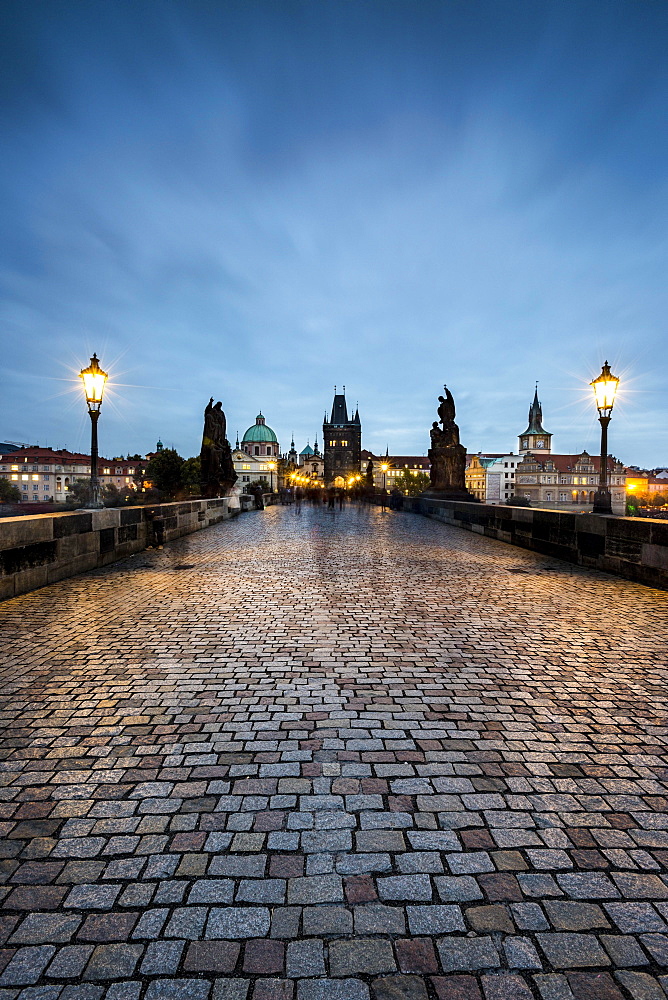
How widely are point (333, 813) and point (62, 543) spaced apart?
7.06 m

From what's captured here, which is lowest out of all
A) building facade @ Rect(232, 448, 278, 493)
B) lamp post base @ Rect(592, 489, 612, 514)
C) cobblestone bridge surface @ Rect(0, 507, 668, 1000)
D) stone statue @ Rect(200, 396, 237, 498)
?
cobblestone bridge surface @ Rect(0, 507, 668, 1000)

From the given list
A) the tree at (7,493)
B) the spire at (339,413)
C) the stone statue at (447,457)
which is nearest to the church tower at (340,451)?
the spire at (339,413)

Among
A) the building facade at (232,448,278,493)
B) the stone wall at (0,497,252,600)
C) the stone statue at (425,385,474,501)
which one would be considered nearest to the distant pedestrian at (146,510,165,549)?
the stone wall at (0,497,252,600)

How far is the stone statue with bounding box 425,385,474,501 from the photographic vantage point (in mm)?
23844

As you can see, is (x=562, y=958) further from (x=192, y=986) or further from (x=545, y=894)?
(x=192, y=986)

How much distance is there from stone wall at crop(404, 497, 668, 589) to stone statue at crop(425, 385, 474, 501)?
10.1m

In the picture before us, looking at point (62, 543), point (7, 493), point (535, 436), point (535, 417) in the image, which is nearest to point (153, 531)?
point (62, 543)

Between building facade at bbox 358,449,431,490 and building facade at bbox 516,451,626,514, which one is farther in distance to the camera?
building facade at bbox 358,449,431,490

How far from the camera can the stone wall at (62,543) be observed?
256 inches

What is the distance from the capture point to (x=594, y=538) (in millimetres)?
9031

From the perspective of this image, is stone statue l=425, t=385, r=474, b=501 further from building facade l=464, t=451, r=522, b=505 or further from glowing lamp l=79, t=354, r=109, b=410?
building facade l=464, t=451, r=522, b=505

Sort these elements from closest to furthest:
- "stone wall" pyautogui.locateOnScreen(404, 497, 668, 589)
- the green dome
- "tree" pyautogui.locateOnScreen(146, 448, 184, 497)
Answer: "stone wall" pyautogui.locateOnScreen(404, 497, 668, 589)
"tree" pyautogui.locateOnScreen(146, 448, 184, 497)
the green dome

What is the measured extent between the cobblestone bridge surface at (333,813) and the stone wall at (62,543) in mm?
1738

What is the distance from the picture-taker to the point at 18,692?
362cm
